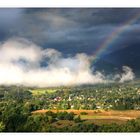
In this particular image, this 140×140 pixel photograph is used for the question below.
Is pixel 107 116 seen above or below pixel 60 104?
below

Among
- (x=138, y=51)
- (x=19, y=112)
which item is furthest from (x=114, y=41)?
(x=19, y=112)

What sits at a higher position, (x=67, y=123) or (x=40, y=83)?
(x=40, y=83)

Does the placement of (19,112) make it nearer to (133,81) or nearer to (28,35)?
(28,35)

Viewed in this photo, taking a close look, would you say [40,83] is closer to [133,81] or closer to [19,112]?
[19,112]

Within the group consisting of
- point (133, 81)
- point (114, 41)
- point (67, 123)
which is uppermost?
point (114, 41)

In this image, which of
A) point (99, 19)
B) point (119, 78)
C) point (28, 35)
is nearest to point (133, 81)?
point (119, 78)

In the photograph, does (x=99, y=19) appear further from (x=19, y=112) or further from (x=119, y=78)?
(x=19, y=112)
